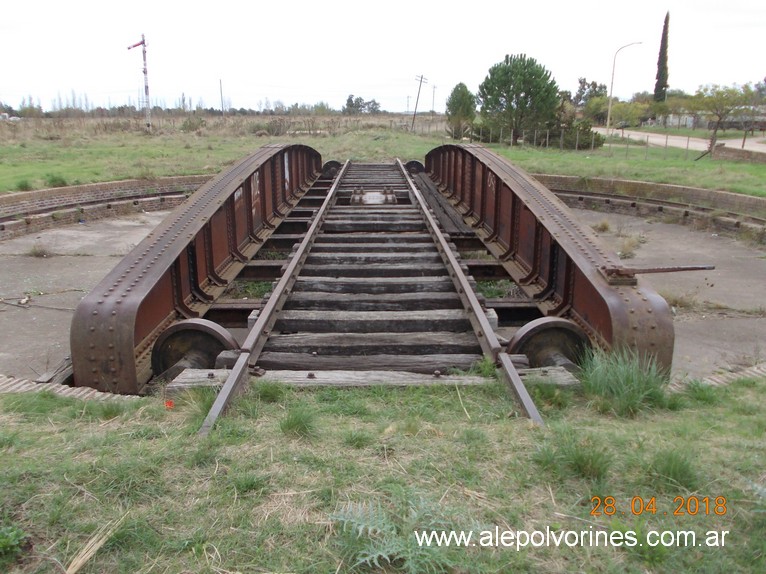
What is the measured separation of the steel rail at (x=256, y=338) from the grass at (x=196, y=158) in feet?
37.0

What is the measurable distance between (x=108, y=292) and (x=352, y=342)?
185cm

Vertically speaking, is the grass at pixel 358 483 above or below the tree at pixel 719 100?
below

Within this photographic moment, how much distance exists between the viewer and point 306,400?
3.64 m

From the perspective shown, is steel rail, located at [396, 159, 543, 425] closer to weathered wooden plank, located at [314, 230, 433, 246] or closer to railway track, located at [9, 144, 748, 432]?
railway track, located at [9, 144, 748, 432]

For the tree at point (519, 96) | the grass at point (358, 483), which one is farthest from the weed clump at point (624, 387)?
the tree at point (519, 96)

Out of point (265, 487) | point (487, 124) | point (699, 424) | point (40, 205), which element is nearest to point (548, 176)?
point (40, 205)

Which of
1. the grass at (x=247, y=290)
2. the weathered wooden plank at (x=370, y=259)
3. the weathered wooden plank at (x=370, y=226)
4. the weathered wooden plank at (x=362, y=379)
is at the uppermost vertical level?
the weathered wooden plank at (x=370, y=226)

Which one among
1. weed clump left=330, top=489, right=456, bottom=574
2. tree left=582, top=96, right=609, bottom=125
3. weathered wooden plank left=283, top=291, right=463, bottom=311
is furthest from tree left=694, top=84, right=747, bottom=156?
weed clump left=330, top=489, right=456, bottom=574

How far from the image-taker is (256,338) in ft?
14.6

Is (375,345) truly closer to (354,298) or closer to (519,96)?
(354,298)

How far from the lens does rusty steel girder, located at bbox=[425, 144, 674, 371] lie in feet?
13.5

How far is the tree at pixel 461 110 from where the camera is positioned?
41.3m

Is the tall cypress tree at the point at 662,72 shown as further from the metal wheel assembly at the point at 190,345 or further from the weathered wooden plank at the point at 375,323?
the metal wheel assembly at the point at 190,345

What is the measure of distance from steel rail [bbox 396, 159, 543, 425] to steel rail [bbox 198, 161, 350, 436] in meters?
1.66
